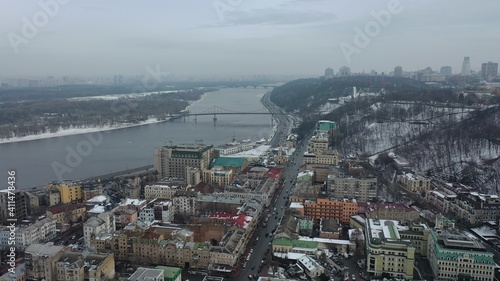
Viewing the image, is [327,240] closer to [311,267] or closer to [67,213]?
[311,267]

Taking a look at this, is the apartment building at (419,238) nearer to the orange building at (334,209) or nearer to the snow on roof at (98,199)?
the orange building at (334,209)

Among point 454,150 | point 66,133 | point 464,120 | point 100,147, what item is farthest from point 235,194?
point 66,133

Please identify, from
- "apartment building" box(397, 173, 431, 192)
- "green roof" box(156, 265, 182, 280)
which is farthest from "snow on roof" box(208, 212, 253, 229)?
"apartment building" box(397, 173, 431, 192)

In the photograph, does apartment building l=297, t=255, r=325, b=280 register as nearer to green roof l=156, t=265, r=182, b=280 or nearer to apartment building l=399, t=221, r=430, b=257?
apartment building l=399, t=221, r=430, b=257

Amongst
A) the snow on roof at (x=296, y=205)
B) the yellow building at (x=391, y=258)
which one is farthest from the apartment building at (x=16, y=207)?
the yellow building at (x=391, y=258)

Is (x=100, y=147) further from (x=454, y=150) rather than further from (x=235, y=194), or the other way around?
(x=454, y=150)

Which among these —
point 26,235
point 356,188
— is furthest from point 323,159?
point 26,235

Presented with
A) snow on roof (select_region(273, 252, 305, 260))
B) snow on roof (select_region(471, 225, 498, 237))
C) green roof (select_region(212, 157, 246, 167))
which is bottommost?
snow on roof (select_region(471, 225, 498, 237))
